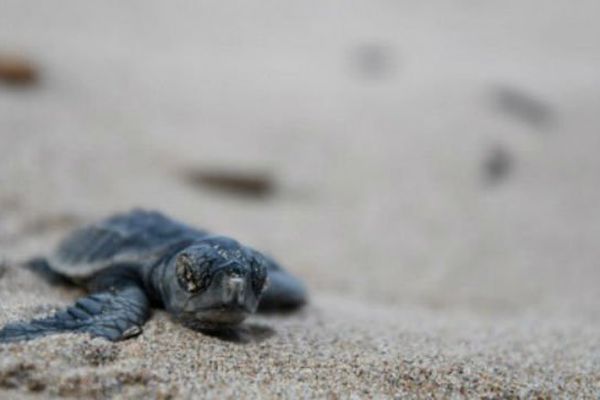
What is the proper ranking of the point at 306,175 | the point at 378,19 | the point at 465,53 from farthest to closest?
1. the point at 378,19
2. the point at 465,53
3. the point at 306,175

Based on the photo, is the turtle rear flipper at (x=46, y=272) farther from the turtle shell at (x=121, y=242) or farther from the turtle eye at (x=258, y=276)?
the turtle eye at (x=258, y=276)

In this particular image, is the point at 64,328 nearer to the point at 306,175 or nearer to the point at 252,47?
the point at 306,175

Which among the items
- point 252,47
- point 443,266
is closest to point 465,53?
point 252,47

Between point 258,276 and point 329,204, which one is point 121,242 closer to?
point 258,276

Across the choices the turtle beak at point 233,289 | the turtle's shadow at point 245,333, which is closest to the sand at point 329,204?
the turtle's shadow at point 245,333

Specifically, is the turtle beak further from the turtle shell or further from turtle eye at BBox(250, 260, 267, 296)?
the turtle shell

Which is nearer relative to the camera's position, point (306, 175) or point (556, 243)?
point (556, 243)

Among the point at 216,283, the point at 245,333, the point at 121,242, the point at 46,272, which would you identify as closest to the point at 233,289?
the point at 216,283
